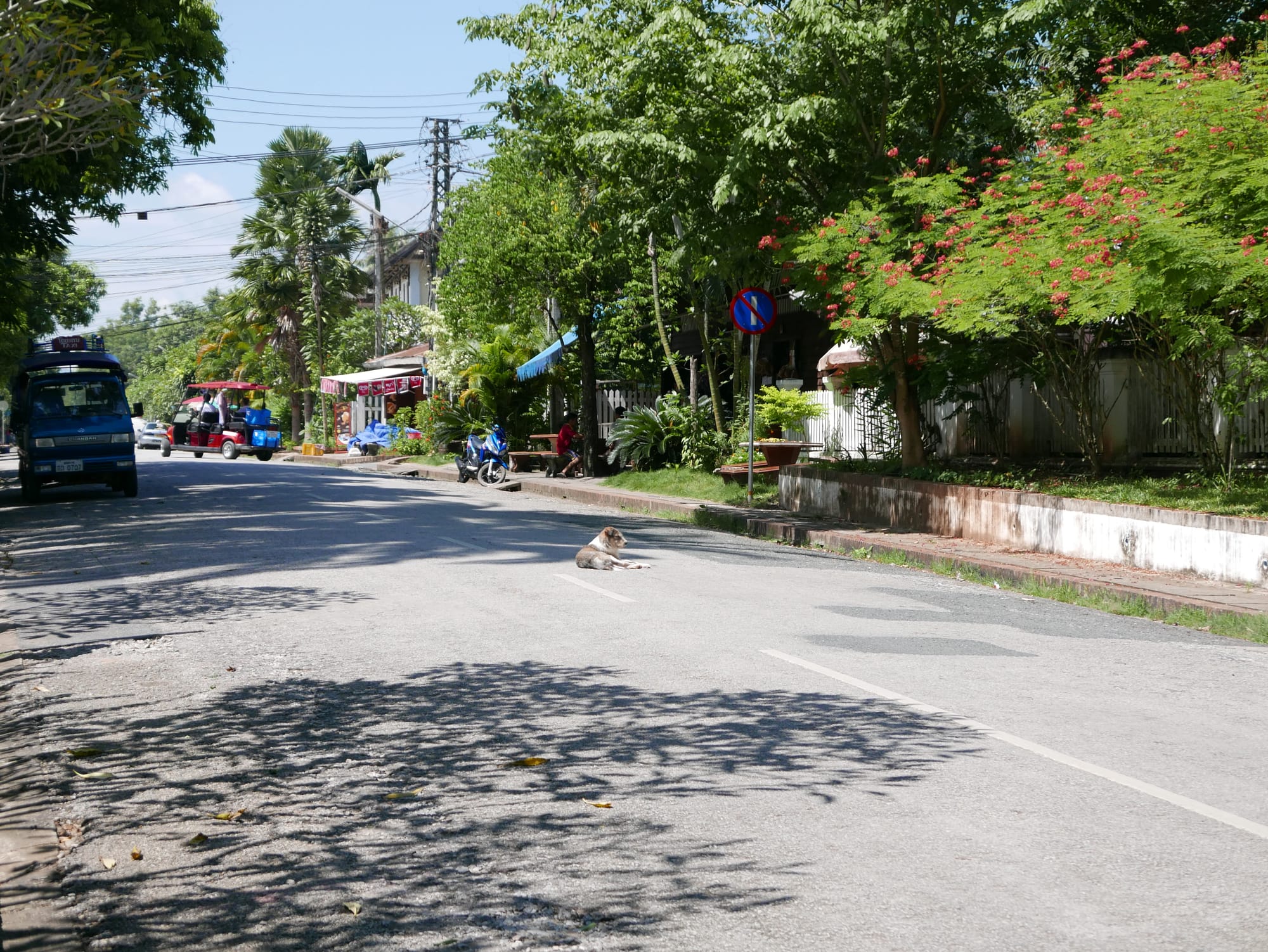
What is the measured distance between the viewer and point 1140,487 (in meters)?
14.4

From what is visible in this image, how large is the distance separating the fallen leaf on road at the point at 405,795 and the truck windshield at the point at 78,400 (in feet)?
65.4

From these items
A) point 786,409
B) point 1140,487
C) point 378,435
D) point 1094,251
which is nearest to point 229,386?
point 378,435

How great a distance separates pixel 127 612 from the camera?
395 inches

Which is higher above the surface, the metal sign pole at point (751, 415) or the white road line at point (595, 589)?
the metal sign pole at point (751, 415)

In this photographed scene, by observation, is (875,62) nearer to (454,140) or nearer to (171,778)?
(171,778)

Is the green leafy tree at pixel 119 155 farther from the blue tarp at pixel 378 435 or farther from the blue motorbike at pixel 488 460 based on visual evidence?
the blue tarp at pixel 378 435

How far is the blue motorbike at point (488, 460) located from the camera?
1133 inches

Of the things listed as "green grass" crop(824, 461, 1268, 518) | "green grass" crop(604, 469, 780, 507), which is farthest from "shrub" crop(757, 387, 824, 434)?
"green grass" crop(824, 461, 1268, 518)

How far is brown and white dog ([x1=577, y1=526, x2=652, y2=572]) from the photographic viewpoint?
12500 millimetres

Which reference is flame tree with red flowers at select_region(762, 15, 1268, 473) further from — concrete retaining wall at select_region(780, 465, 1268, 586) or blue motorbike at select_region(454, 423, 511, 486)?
blue motorbike at select_region(454, 423, 511, 486)

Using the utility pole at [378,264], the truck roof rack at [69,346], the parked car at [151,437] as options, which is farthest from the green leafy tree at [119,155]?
the parked car at [151,437]

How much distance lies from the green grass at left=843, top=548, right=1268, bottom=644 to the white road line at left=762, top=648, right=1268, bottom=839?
167 inches

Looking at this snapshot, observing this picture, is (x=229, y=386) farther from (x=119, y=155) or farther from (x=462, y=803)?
(x=462, y=803)

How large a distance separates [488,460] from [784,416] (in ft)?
26.1
